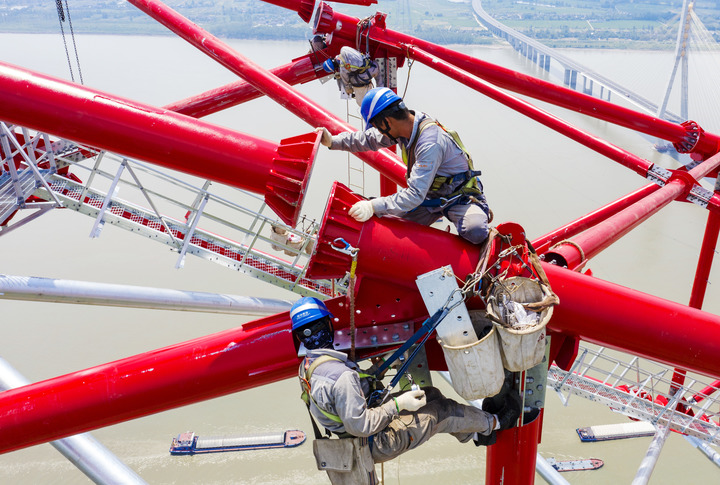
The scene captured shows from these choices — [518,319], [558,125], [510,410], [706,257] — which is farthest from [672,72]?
[518,319]

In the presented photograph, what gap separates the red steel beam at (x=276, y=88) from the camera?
5.17 m

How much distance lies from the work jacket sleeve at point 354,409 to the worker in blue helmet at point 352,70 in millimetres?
5201

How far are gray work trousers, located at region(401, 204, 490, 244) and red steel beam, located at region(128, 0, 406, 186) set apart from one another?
1.63 metres

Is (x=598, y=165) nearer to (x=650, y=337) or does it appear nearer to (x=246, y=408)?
(x=246, y=408)

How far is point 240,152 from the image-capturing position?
3014 millimetres

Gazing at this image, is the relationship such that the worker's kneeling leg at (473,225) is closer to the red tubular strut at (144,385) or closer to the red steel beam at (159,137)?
the red steel beam at (159,137)

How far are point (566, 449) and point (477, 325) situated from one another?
747 centimetres

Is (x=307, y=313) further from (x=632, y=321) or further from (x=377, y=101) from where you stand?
(x=632, y=321)

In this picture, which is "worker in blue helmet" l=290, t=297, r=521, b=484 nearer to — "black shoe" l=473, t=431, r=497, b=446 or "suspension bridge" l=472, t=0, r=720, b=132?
"black shoe" l=473, t=431, r=497, b=446

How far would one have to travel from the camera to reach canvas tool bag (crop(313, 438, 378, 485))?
3258 mm

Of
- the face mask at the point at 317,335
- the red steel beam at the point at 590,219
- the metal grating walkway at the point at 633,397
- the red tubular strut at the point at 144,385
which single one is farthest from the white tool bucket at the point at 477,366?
the red steel beam at the point at 590,219

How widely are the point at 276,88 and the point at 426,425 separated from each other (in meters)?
3.36

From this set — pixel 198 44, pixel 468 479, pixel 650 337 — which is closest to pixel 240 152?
pixel 650 337

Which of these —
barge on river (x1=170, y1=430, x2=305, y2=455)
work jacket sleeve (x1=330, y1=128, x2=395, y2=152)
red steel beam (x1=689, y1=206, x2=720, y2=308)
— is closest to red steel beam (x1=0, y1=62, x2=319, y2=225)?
work jacket sleeve (x1=330, y1=128, x2=395, y2=152)
